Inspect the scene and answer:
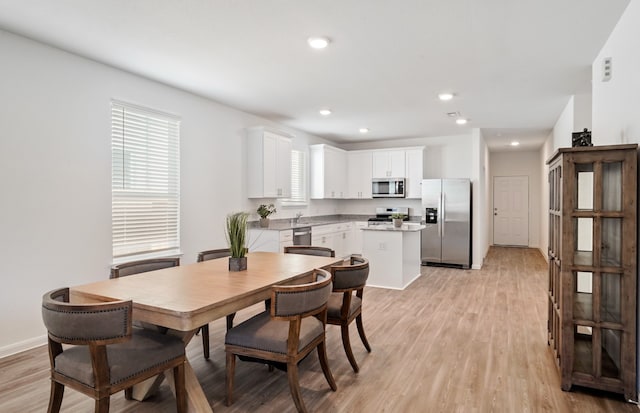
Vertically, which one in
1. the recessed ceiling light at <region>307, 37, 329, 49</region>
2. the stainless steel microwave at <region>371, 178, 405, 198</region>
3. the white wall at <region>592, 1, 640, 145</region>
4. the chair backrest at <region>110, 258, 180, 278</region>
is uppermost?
the recessed ceiling light at <region>307, 37, 329, 49</region>

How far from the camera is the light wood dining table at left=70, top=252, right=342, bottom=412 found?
183 cm

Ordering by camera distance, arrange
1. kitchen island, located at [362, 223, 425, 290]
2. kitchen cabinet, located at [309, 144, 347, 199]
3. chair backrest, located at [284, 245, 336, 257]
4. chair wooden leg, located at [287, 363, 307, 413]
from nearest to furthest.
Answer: chair wooden leg, located at [287, 363, 307, 413] < chair backrest, located at [284, 245, 336, 257] < kitchen island, located at [362, 223, 425, 290] < kitchen cabinet, located at [309, 144, 347, 199]

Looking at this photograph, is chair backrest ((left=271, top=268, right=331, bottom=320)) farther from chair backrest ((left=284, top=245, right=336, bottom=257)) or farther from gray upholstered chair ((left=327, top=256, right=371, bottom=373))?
chair backrest ((left=284, top=245, right=336, bottom=257))

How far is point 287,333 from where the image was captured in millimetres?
2252

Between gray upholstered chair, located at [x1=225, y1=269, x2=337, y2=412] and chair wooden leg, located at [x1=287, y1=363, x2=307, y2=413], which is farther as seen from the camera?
chair wooden leg, located at [x1=287, y1=363, x2=307, y2=413]

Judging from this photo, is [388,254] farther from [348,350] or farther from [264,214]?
[348,350]

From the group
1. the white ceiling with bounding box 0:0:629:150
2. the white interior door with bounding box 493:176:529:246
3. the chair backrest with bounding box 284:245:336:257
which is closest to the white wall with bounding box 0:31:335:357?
the white ceiling with bounding box 0:0:629:150

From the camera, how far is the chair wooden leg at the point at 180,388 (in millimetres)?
2021

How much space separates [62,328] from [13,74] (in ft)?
8.12

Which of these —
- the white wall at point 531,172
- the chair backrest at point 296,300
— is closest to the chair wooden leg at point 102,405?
the chair backrest at point 296,300

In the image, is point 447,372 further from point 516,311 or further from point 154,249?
point 154,249

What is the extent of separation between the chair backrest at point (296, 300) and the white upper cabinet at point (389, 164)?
5.87 meters

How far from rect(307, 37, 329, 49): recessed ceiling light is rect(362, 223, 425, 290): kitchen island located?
2.92m

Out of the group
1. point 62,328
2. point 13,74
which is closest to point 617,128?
point 62,328
